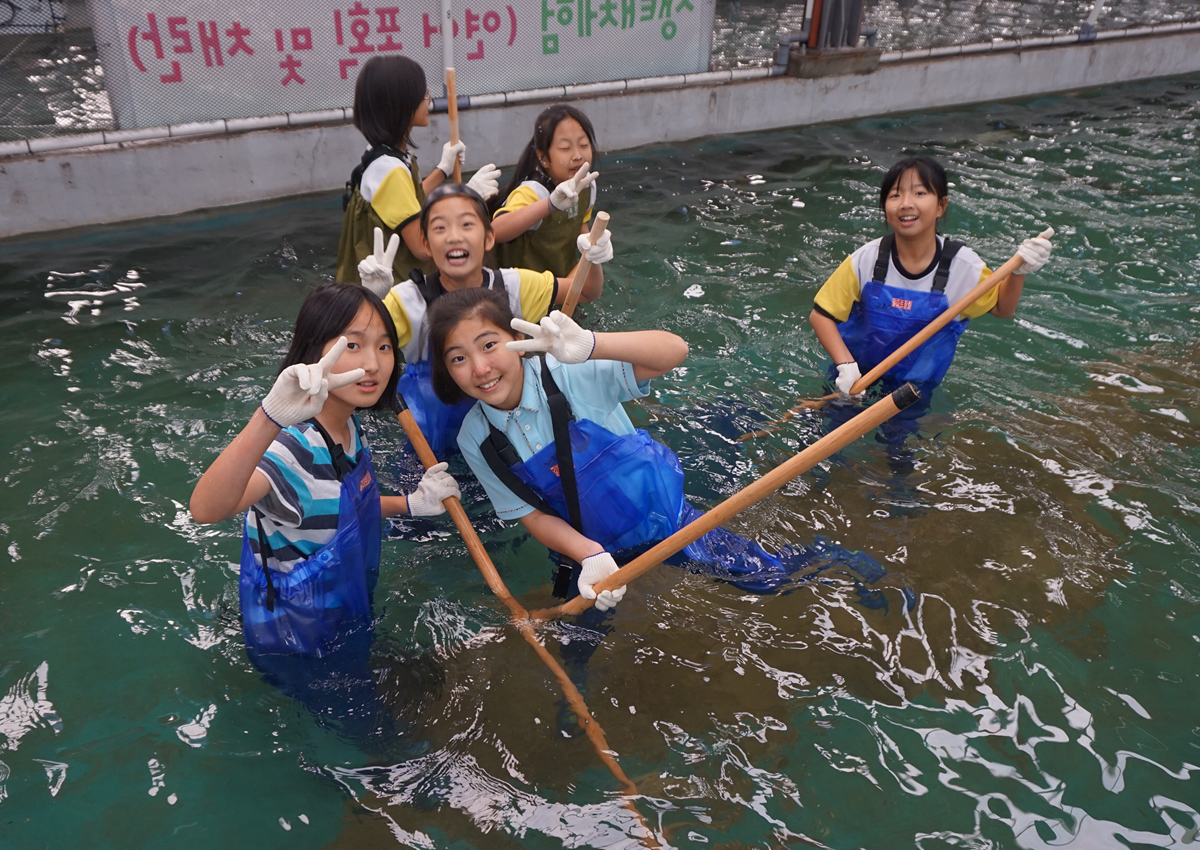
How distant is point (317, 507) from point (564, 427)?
0.81m

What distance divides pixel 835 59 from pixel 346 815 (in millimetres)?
9564

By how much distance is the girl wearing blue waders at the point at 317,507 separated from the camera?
2273 mm

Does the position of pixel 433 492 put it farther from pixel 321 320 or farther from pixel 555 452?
pixel 321 320

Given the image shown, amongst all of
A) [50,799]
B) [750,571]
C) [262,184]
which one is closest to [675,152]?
[262,184]

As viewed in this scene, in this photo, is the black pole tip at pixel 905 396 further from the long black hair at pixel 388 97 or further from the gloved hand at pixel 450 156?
the gloved hand at pixel 450 156

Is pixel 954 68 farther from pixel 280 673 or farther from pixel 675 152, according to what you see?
pixel 280 673

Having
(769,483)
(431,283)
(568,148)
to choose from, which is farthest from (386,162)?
(769,483)

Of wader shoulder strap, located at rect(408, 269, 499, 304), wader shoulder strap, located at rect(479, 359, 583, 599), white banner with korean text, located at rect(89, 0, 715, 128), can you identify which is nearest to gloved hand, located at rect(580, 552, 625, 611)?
wader shoulder strap, located at rect(479, 359, 583, 599)

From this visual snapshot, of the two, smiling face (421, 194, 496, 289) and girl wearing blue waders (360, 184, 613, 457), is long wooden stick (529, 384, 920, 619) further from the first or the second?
smiling face (421, 194, 496, 289)

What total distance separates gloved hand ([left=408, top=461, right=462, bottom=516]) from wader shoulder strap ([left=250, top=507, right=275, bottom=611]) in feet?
2.40

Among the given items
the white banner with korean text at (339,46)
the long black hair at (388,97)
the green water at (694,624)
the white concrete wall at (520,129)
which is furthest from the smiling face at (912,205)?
the white banner with korean text at (339,46)

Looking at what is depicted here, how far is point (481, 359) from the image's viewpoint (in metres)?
2.64

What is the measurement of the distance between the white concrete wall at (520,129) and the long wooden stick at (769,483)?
5963 mm

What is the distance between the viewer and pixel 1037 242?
3.85 metres
